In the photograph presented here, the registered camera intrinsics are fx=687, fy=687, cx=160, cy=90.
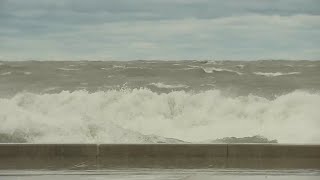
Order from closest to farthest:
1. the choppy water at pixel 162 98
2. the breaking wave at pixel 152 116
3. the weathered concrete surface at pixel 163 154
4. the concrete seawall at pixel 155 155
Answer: the concrete seawall at pixel 155 155
the weathered concrete surface at pixel 163 154
the breaking wave at pixel 152 116
the choppy water at pixel 162 98

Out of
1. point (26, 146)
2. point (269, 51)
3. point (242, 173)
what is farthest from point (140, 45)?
point (242, 173)

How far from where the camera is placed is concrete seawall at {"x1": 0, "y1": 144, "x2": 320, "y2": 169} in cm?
936

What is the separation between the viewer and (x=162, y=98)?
12.0m

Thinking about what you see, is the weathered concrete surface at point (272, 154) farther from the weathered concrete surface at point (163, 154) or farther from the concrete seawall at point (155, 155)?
the weathered concrete surface at point (163, 154)

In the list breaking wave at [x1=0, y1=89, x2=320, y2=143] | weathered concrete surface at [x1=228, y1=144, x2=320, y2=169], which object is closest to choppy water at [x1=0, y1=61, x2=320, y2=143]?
breaking wave at [x1=0, y1=89, x2=320, y2=143]

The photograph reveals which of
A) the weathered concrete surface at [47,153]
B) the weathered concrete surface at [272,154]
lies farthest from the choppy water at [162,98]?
the weathered concrete surface at [272,154]

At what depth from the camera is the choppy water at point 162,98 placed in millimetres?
11586

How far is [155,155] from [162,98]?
250 centimetres

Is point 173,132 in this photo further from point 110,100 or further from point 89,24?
point 89,24

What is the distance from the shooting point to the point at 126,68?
11883mm

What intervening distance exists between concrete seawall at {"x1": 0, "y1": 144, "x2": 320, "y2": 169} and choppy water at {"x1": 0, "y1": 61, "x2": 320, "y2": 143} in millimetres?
1733

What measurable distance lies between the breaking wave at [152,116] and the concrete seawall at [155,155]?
5.11 feet

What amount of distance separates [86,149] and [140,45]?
2.72 m

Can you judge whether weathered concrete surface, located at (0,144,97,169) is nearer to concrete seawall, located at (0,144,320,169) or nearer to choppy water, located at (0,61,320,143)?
concrete seawall, located at (0,144,320,169)
